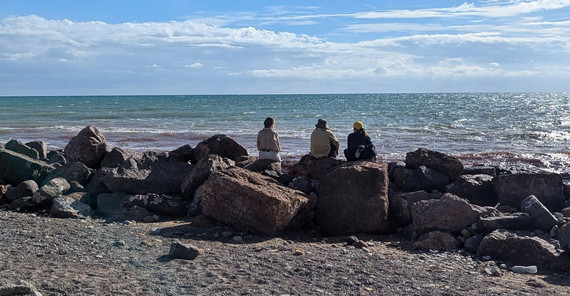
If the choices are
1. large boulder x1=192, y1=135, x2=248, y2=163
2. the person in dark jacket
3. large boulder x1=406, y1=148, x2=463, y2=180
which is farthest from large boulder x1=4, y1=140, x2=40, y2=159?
large boulder x1=406, y1=148, x2=463, y2=180

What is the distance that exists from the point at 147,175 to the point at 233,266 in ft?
15.2

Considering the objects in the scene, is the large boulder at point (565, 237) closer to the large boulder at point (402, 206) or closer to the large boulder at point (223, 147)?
the large boulder at point (402, 206)

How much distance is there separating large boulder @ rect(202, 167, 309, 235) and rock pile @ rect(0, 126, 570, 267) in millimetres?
15

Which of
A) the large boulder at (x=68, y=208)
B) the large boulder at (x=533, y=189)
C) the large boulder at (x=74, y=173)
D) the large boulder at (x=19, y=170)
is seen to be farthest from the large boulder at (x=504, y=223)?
the large boulder at (x=19, y=170)

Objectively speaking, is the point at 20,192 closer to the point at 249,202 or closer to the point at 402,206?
the point at 249,202

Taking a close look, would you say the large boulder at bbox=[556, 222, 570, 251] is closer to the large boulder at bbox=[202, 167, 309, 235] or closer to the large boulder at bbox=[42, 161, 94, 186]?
the large boulder at bbox=[202, 167, 309, 235]

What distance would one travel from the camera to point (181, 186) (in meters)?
11.3

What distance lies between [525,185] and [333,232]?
3.64 m

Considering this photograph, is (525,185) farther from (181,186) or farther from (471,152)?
(471,152)

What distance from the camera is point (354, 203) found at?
31.5 feet

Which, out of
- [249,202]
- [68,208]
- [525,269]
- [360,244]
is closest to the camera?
[525,269]

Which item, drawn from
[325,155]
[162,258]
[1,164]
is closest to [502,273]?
[162,258]

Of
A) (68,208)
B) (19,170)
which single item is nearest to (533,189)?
(68,208)

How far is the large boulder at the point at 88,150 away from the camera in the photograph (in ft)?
44.4
